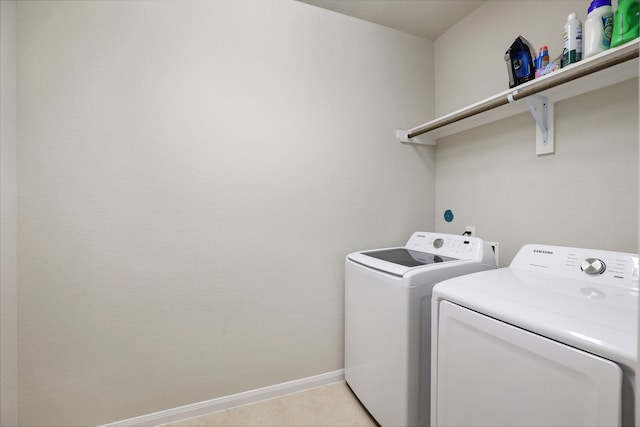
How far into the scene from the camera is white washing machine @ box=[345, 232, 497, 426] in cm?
119

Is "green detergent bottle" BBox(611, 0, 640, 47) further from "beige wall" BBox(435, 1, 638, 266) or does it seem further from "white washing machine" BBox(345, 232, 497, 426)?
"white washing machine" BBox(345, 232, 497, 426)

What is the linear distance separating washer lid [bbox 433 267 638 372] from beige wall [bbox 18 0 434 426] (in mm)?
916

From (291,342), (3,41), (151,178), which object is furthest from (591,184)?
(3,41)

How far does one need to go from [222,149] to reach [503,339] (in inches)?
60.3

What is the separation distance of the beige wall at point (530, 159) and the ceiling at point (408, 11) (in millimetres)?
94

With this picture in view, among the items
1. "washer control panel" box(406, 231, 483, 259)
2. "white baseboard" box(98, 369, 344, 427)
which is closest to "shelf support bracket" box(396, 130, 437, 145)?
"washer control panel" box(406, 231, 483, 259)

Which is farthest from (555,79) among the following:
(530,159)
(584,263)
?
(584,263)

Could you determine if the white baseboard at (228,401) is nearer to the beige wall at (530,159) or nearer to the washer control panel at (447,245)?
the washer control panel at (447,245)

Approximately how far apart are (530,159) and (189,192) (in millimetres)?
1906

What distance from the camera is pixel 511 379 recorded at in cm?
76

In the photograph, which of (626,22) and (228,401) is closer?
(626,22)

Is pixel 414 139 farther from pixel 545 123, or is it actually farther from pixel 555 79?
pixel 555 79

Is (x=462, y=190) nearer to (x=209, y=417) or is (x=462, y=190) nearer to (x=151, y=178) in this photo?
→ (x=151, y=178)

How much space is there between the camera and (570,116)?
1284 millimetres
